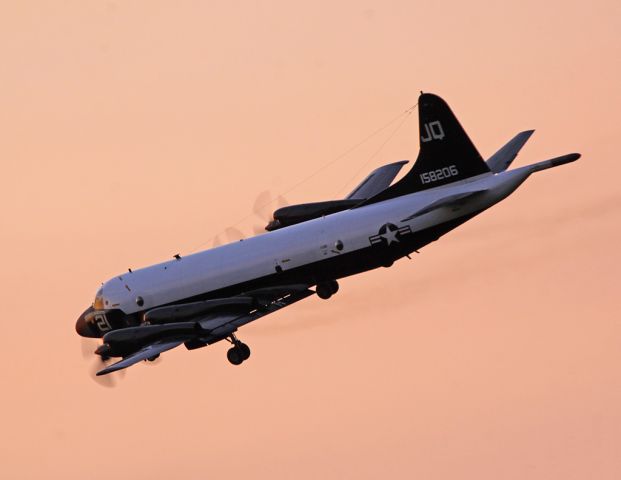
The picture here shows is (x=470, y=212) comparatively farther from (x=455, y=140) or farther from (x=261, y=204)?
(x=261, y=204)

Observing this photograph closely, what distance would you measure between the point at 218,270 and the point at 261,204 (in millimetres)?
7636

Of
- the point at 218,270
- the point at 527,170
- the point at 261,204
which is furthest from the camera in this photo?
the point at 261,204

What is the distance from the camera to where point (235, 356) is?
3346 inches

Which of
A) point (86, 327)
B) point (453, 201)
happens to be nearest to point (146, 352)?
point (86, 327)

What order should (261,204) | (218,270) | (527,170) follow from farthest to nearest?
(261,204), (218,270), (527,170)

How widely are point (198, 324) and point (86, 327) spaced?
41.0 feet

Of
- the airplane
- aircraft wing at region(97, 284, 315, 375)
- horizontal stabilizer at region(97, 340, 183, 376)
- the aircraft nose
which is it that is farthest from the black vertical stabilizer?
the aircraft nose

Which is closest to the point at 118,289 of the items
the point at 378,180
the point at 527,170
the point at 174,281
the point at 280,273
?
the point at 174,281

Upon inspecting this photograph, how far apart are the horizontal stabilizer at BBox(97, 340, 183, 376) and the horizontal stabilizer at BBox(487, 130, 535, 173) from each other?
58.8 feet

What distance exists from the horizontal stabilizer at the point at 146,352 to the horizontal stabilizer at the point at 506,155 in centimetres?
1794

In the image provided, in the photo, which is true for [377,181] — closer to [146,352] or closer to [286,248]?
[286,248]

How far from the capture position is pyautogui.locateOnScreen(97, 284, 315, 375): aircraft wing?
3253 inches

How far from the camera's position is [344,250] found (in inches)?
3302

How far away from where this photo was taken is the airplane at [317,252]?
8256cm
